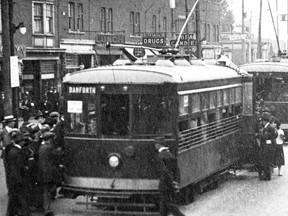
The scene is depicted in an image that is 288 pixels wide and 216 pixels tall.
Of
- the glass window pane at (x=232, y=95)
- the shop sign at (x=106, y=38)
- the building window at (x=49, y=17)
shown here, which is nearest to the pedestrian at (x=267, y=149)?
the glass window pane at (x=232, y=95)

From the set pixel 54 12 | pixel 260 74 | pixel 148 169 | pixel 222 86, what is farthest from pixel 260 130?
pixel 54 12

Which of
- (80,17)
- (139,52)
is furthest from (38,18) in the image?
(139,52)

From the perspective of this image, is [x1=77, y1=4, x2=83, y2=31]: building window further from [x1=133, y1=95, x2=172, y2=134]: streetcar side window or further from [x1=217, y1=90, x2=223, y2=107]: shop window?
[x1=133, y1=95, x2=172, y2=134]: streetcar side window

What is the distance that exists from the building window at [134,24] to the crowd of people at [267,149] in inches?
1231

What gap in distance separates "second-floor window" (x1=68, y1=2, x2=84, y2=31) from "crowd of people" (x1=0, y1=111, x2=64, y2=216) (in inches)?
1109

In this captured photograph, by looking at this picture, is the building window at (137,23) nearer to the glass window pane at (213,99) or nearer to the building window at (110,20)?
the building window at (110,20)

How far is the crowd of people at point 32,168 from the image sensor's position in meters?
13.1

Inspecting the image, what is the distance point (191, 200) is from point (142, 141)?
2.47m

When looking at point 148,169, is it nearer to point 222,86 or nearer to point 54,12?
point 222,86

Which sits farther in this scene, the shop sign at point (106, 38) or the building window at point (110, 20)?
the building window at point (110, 20)

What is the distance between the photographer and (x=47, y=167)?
44.6 feet

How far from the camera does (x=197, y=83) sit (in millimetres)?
15430

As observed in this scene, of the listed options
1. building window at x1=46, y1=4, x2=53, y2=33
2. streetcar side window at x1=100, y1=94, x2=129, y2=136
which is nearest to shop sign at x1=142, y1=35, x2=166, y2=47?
building window at x1=46, y1=4, x2=53, y2=33

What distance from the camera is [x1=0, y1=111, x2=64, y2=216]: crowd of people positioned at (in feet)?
42.9
